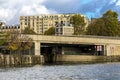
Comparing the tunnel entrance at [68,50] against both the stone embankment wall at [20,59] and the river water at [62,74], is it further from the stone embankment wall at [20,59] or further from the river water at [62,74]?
the river water at [62,74]

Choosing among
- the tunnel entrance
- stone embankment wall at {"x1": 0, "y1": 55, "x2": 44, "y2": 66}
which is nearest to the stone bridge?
the tunnel entrance

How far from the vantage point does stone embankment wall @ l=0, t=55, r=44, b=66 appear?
450ft

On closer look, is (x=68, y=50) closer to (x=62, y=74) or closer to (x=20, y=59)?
(x=20, y=59)

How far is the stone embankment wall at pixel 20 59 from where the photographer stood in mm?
137200

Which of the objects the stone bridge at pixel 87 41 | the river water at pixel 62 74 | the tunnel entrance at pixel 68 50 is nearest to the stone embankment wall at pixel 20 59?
the stone bridge at pixel 87 41

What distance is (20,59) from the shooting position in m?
142

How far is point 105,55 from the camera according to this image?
175250mm

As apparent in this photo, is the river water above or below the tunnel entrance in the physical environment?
below

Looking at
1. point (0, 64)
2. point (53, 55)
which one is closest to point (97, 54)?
point (53, 55)

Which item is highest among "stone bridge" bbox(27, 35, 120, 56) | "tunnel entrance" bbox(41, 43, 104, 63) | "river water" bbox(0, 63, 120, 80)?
"stone bridge" bbox(27, 35, 120, 56)

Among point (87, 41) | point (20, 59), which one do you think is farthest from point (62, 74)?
point (87, 41)

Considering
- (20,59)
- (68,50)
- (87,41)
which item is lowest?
(20,59)

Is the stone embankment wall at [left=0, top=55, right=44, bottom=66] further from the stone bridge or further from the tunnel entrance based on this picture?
the tunnel entrance

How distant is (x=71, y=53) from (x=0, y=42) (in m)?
37.5
